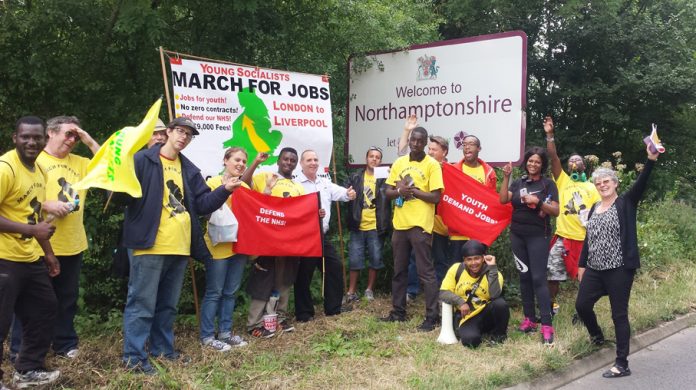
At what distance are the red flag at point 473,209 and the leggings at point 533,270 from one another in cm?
52

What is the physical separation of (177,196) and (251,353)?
5.33ft

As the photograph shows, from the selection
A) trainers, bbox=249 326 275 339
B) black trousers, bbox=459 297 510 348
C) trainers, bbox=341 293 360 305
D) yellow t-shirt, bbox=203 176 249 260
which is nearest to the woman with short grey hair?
black trousers, bbox=459 297 510 348

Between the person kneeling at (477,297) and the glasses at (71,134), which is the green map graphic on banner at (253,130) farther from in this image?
the person kneeling at (477,297)

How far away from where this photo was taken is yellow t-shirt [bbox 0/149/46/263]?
412 centimetres

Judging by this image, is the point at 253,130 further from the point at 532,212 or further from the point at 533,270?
the point at 533,270

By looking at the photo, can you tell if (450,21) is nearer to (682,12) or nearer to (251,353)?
(682,12)

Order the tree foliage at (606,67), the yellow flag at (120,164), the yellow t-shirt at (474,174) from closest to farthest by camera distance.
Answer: the yellow flag at (120,164) → the yellow t-shirt at (474,174) → the tree foliage at (606,67)

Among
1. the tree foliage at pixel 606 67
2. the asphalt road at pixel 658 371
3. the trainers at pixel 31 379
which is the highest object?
the tree foliage at pixel 606 67

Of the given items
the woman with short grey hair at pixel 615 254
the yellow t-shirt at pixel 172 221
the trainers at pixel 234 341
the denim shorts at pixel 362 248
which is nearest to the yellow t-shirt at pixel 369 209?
the denim shorts at pixel 362 248

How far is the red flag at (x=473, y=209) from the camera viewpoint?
6836mm

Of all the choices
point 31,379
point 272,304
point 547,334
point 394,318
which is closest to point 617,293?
point 547,334

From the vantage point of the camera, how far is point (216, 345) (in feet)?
18.2

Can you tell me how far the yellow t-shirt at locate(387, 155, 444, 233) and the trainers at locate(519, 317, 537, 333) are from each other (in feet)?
4.51

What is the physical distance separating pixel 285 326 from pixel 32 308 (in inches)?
105
